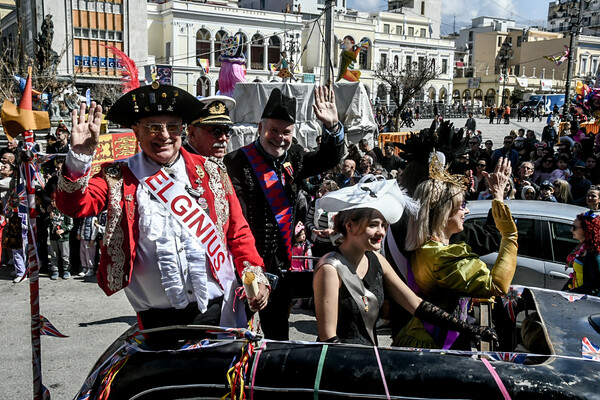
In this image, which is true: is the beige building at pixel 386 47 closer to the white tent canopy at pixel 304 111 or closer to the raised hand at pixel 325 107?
the white tent canopy at pixel 304 111

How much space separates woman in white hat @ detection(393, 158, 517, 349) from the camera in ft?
9.73

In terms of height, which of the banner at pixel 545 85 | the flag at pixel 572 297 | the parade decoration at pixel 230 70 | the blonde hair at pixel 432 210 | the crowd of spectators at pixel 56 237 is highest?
the banner at pixel 545 85

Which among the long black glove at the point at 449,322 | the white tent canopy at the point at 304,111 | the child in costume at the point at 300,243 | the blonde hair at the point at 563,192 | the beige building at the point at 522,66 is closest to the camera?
the long black glove at the point at 449,322

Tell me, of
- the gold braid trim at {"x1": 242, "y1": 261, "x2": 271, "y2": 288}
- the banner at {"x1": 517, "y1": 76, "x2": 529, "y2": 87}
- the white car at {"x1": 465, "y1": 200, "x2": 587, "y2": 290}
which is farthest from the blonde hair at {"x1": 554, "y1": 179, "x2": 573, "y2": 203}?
the banner at {"x1": 517, "y1": 76, "x2": 529, "y2": 87}

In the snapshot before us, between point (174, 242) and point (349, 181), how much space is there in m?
6.44

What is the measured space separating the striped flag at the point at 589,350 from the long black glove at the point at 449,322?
44cm

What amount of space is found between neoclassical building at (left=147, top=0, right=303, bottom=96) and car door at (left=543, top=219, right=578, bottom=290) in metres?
45.4

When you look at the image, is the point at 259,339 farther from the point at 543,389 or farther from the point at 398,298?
the point at 543,389

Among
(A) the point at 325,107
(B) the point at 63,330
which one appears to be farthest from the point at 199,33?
(A) the point at 325,107

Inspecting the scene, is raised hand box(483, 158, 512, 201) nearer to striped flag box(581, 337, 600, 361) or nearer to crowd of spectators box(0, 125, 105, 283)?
striped flag box(581, 337, 600, 361)

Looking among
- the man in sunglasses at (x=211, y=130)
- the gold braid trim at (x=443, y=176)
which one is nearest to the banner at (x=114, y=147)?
the man in sunglasses at (x=211, y=130)

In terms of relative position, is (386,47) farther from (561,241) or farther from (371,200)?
(371,200)

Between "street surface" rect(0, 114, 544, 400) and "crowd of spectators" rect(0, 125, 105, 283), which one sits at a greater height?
"crowd of spectators" rect(0, 125, 105, 283)

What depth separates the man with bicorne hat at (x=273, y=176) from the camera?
12.2 feet
